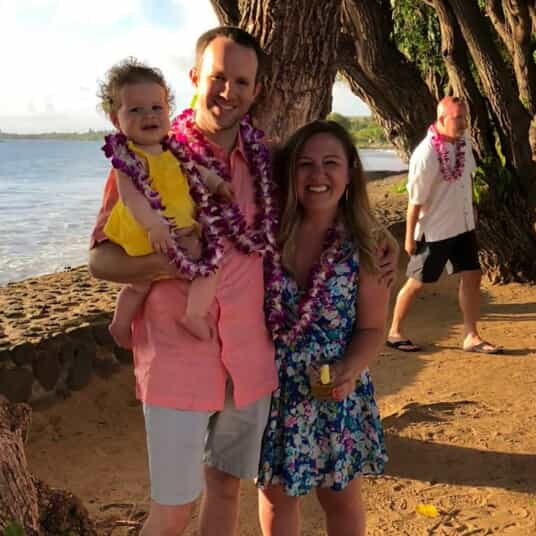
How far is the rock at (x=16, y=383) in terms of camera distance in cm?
460

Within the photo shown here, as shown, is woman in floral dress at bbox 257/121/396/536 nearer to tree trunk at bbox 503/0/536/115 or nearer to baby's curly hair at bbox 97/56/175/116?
baby's curly hair at bbox 97/56/175/116

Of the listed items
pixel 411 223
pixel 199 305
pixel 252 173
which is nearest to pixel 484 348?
pixel 411 223

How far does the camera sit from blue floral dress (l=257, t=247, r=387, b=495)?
252 cm

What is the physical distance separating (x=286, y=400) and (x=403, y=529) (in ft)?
4.35

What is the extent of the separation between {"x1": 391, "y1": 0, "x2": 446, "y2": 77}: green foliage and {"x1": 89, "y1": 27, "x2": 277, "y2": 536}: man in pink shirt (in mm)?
6882

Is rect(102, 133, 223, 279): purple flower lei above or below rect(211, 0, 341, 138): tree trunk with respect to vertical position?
below

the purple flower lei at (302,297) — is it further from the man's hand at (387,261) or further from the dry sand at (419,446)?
the dry sand at (419,446)

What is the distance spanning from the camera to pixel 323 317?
2.54 meters

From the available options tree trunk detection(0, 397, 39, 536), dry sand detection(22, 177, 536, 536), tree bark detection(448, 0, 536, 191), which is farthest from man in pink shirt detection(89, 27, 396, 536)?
tree bark detection(448, 0, 536, 191)

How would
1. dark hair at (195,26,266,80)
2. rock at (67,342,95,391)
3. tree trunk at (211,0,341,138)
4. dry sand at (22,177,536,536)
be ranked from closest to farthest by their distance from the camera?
dark hair at (195,26,266,80) < dry sand at (22,177,536,536) < tree trunk at (211,0,341,138) < rock at (67,342,95,391)

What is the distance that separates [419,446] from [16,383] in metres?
2.46

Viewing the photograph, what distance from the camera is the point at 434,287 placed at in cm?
807

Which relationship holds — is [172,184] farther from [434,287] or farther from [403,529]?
[434,287]

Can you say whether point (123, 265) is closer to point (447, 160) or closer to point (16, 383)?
point (16, 383)
